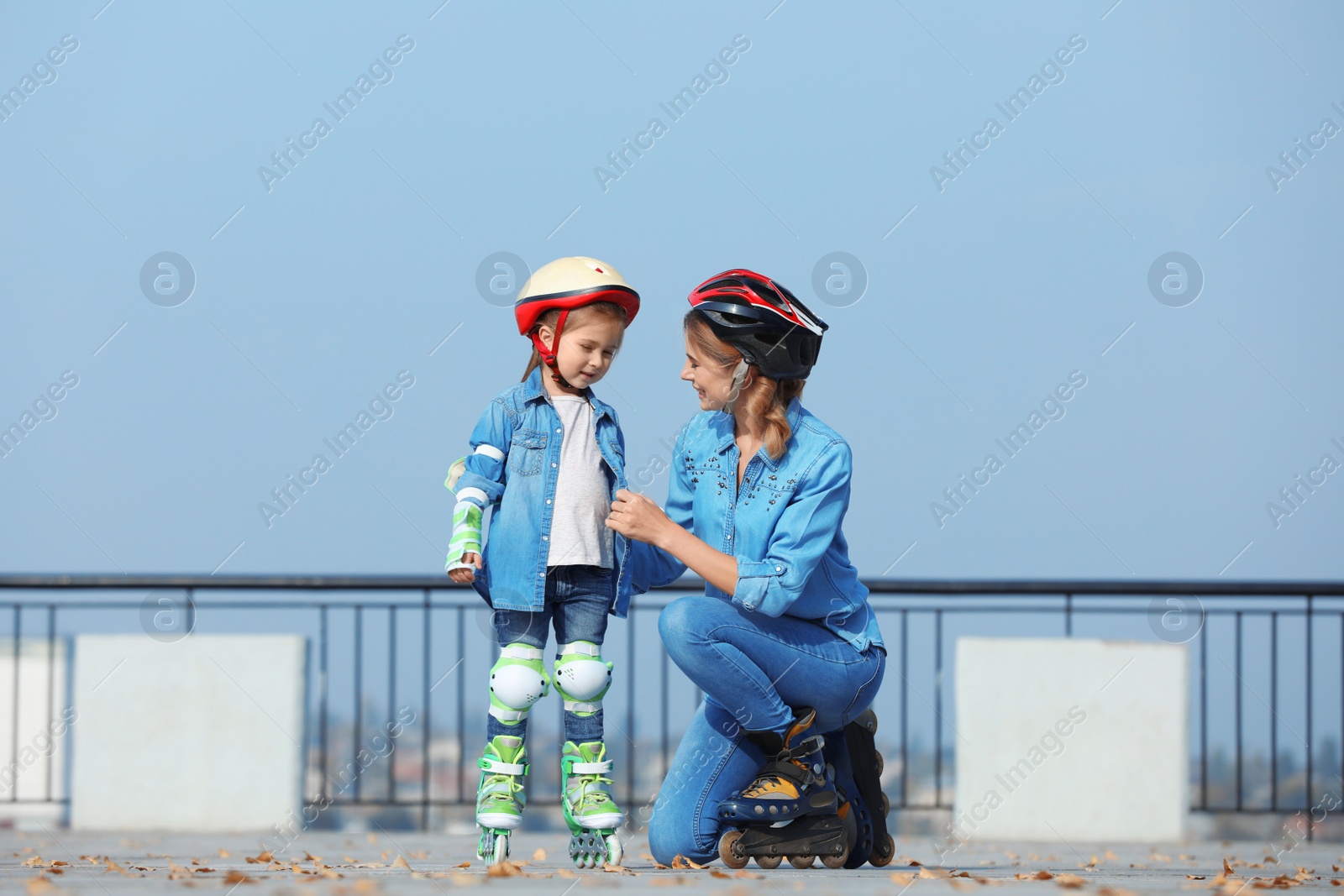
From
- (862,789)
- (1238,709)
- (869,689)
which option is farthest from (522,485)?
(1238,709)

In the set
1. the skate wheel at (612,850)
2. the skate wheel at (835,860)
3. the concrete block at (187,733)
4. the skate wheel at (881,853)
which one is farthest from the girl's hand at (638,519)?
the concrete block at (187,733)

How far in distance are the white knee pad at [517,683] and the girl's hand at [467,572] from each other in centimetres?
20

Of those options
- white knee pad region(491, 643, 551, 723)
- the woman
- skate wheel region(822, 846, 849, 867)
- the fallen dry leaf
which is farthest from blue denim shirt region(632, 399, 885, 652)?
the fallen dry leaf

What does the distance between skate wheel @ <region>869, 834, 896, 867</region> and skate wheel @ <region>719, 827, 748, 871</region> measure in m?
0.40

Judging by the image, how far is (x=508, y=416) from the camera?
118 inches

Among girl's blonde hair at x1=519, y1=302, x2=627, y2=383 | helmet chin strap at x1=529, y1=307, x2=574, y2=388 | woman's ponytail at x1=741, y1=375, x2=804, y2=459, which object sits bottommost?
woman's ponytail at x1=741, y1=375, x2=804, y2=459

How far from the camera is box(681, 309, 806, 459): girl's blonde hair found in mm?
2947

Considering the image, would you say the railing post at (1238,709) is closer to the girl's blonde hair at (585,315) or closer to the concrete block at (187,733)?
the girl's blonde hair at (585,315)

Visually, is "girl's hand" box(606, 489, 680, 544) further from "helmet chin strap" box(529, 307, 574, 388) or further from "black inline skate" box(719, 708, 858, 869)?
"black inline skate" box(719, 708, 858, 869)

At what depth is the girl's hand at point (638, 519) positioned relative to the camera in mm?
2764

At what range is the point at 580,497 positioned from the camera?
293cm

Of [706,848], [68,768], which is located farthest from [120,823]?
[706,848]

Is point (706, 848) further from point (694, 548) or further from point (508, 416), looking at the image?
point (508, 416)

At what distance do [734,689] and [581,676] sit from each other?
14.4 inches
